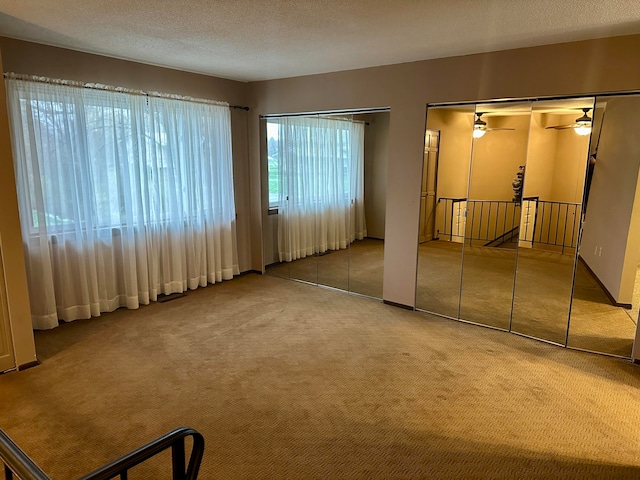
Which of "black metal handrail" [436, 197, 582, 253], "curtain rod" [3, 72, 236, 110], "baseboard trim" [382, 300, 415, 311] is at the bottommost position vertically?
"baseboard trim" [382, 300, 415, 311]

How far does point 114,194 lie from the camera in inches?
163

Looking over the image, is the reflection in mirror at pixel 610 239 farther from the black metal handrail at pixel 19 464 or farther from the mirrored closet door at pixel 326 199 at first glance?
the black metal handrail at pixel 19 464

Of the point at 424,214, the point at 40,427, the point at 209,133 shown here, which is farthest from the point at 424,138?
the point at 40,427

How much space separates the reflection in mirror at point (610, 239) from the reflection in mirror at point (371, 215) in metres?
1.90

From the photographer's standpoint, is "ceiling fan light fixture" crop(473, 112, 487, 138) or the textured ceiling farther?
"ceiling fan light fixture" crop(473, 112, 487, 138)

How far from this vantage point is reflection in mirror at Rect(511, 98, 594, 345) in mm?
3516

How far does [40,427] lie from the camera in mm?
2484

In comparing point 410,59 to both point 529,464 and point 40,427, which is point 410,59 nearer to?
point 529,464

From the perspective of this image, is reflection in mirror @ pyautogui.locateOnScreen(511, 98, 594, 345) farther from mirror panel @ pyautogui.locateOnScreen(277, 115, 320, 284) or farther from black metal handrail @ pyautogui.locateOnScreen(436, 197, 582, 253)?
mirror panel @ pyautogui.locateOnScreen(277, 115, 320, 284)

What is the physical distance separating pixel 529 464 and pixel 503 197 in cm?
239

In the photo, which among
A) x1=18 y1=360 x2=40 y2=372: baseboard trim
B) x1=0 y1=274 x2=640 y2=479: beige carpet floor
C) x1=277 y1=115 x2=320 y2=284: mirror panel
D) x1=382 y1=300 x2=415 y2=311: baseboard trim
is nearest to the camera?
x1=0 y1=274 x2=640 y2=479: beige carpet floor

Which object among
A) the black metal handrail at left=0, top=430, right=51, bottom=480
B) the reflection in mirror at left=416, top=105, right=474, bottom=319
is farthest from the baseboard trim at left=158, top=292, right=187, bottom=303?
the black metal handrail at left=0, top=430, right=51, bottom=480

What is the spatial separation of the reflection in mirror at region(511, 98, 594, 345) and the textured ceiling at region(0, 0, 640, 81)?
0.66m

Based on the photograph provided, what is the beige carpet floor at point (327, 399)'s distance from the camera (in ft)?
7.36
